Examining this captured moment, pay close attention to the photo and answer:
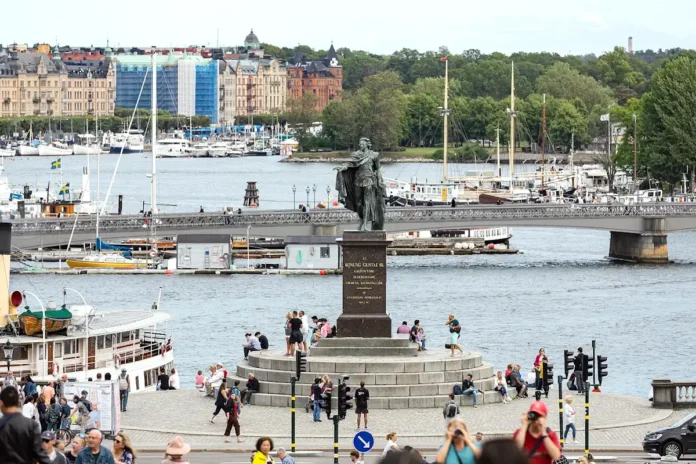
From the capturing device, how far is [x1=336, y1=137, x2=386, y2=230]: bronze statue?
40.5 metres

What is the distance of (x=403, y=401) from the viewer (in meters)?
37.9

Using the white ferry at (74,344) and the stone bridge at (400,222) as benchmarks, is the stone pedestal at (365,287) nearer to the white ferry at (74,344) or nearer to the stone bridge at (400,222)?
the white ferry at (74,344)

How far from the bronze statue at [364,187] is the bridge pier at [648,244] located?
196ft

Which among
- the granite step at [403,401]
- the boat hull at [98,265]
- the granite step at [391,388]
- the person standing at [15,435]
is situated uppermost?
the person standing at [15,435]

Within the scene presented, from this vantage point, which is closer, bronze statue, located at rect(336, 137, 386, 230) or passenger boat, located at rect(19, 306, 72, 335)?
bronze statue, located at rect(336, 137, 386, 230)

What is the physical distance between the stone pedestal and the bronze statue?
0.62m

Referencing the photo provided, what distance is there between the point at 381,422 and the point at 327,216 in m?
61.9

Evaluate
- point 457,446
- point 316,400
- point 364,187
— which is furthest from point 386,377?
point 457,446

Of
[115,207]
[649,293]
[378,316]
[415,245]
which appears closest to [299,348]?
[378,316]

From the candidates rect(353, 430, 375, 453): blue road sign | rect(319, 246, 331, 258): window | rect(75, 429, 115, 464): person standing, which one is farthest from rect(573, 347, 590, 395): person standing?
rect(319, 246, 331, 258): window

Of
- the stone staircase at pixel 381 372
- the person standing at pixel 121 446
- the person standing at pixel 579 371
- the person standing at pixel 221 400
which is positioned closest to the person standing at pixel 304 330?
the stone staircase at pixel 381 372

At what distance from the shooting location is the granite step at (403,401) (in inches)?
1494

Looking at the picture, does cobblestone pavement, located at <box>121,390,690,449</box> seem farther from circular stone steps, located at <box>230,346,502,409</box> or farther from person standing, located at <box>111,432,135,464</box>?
person standing, located at <box>111,432,135,464</box>

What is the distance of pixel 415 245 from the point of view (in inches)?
4532
